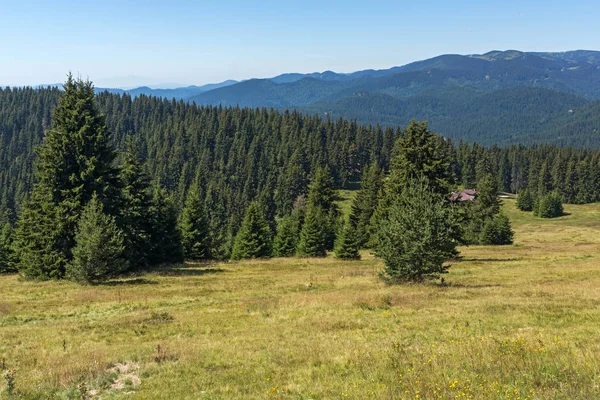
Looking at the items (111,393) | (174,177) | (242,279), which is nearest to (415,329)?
(111,393)

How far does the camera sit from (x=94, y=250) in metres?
28.2

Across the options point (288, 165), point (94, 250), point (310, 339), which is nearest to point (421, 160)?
point (310, 339)

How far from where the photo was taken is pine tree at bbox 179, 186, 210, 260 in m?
51.3

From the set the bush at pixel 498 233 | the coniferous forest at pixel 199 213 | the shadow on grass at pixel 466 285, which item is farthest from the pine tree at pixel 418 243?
the bush at pixel 498 233

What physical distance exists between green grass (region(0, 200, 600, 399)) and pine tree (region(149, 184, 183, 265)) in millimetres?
12282

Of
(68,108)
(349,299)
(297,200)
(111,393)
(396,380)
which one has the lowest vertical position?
(297,200)

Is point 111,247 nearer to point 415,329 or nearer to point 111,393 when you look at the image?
point 111,393

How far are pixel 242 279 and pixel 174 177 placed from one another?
150100 millimetres

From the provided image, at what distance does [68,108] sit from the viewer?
3381 cm

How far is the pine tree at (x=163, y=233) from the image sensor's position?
134ft

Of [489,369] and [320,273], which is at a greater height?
[489,369]

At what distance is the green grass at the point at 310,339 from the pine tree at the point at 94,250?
1.30 meters

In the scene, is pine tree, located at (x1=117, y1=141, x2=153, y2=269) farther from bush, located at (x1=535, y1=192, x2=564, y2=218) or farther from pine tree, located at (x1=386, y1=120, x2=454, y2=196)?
bush, located at (x1=535, y1=192, x2=564, y2=218)

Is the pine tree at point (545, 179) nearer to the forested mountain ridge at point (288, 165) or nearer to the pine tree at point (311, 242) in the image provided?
the forested mountain ridge at point (288, 165)
